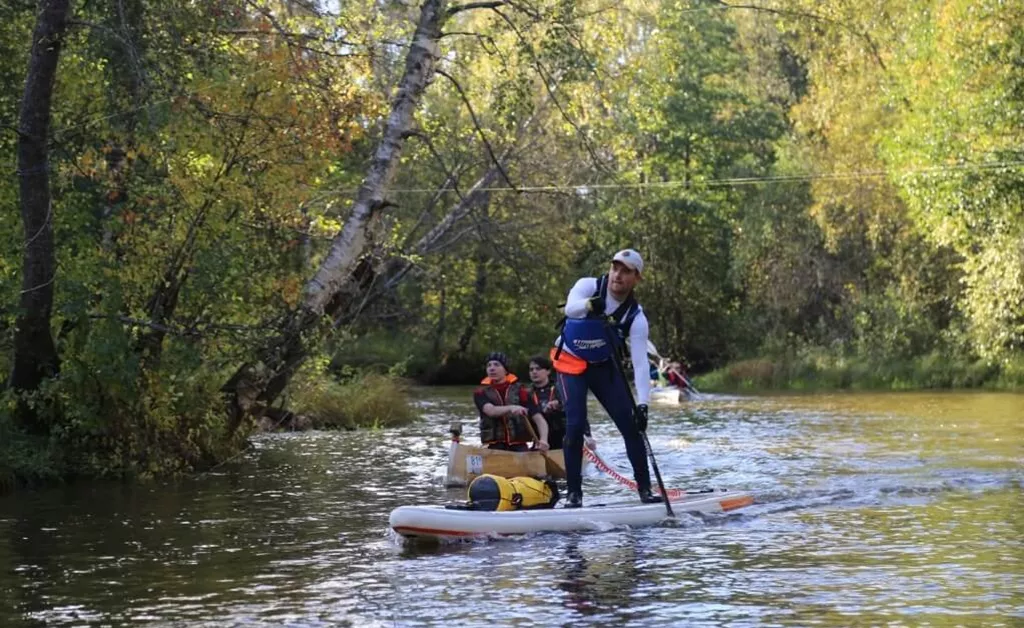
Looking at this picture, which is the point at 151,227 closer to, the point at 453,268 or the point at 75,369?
the point at 75,369

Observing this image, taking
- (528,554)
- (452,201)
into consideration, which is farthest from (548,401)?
(452,201)

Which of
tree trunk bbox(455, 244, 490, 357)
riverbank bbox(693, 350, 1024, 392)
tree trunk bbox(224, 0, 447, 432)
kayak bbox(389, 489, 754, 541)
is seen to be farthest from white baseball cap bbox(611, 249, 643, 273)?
tree trunk bbox(455, 244, 490, 357)

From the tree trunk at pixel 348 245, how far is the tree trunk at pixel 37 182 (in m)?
2.83

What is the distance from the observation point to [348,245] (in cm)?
1703

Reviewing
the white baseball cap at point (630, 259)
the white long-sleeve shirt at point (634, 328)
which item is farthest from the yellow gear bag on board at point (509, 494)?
the white baseball cap at point (630, 259)

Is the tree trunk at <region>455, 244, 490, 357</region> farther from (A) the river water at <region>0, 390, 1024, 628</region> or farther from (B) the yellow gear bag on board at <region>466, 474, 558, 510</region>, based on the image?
(B) the yellow gear bag on board at <region>466, 474, 558, 510</region>

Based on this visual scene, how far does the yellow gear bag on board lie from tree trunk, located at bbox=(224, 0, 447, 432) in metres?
5.65

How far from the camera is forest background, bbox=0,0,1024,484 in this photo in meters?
14.9

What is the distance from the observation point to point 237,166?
16.2 metres

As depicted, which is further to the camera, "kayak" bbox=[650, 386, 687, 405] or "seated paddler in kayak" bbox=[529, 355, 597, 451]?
"kayak" bbox=[650, 386, 687, 405]

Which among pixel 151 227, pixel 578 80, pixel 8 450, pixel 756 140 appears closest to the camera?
pixel 8 450

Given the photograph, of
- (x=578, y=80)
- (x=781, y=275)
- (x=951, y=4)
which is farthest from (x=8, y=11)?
(x=781, y=275)

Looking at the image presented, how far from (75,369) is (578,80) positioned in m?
6.40

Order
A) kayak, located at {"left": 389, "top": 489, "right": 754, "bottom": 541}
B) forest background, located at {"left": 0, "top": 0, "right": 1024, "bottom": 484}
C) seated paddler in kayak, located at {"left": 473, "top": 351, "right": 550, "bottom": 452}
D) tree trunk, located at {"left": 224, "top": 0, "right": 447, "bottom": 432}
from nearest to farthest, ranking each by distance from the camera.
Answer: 1. kayak, located at {"left": 389, "top": 489, "right": 754, "bottom": 541}
2. seated paddler in kayak, located at {"left": 473, "top": 351, "right": 550, "bottom": 452}
3. forest background, located at {"left": 0, "top": 0, "right": 1024, "bottom": 484}
4. tree trunk, located at {"left": 224, "top": 0, "right": 447, "bottom": 432}
